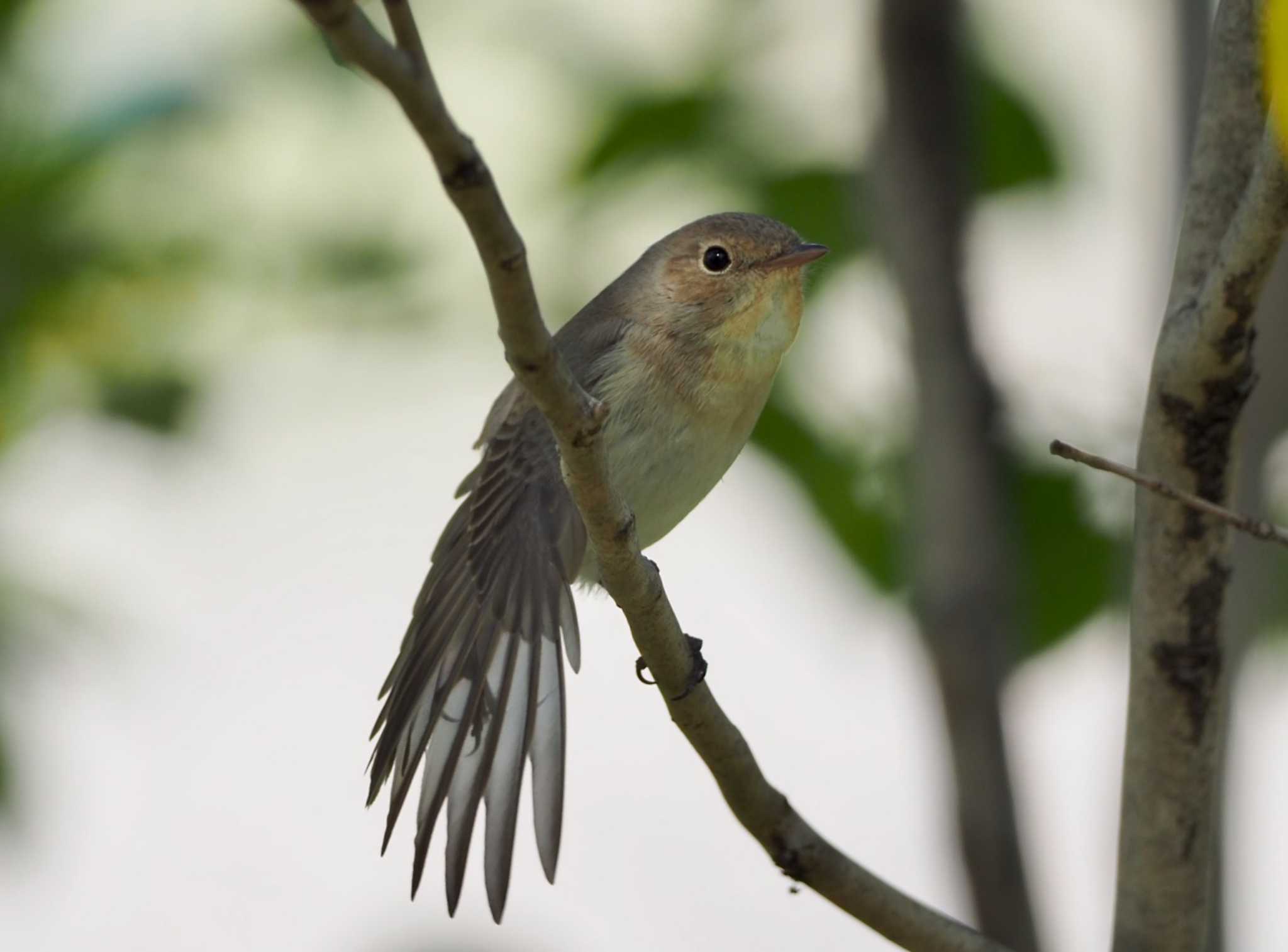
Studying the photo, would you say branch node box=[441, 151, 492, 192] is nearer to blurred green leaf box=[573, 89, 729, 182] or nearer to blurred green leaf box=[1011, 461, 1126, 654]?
blurred green leaf box=[573, 89, 729, 182]

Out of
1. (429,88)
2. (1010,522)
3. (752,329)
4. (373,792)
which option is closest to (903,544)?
(1010,522)

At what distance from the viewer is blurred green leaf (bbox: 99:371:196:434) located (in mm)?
3871

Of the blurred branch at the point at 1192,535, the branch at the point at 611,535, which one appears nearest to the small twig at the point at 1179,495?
the blurred branch at the point at 1192,535

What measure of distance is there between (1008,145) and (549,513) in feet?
4.87

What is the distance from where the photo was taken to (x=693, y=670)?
2.73 meters

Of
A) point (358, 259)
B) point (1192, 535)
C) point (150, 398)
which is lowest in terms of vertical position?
point (1192, 535)

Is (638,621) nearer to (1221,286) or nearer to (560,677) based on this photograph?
(560,677)

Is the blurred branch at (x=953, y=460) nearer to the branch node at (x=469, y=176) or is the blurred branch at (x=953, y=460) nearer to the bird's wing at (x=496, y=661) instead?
the bird's wing at (x=496, y=661)

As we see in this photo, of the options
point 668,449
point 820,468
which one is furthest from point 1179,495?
point 820,468

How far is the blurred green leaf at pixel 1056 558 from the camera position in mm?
4121

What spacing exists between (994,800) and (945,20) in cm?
176

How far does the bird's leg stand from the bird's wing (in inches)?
9.3

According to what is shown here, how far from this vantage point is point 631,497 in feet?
12.6

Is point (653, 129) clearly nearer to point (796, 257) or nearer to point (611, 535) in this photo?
point (796, 257)
